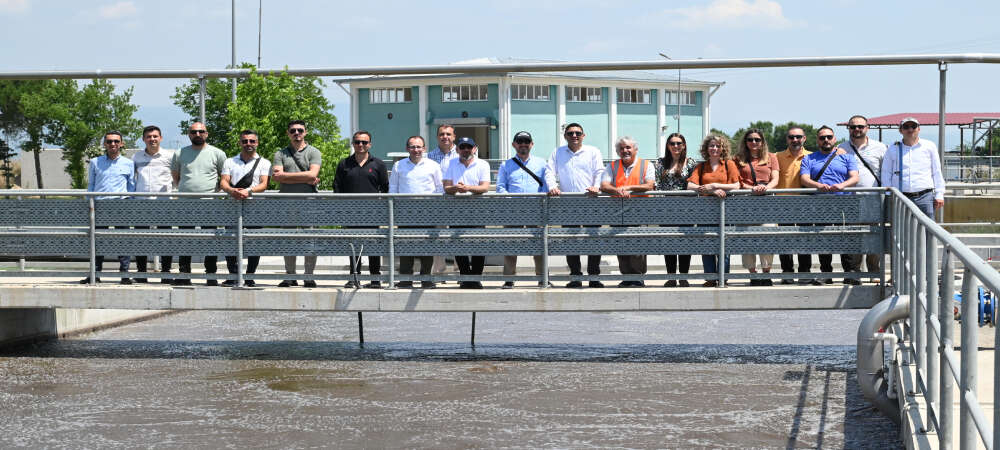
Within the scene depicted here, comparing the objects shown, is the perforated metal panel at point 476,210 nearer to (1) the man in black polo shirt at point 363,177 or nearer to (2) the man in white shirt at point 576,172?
(2) the man in white shirt at point 576,172

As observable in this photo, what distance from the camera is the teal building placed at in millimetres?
65250

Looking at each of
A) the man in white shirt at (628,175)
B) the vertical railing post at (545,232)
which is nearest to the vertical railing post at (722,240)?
the man in white shirt at (628,175)

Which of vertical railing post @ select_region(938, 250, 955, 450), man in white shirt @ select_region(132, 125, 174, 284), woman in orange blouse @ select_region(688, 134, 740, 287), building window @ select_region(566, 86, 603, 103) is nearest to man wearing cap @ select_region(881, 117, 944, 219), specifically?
woman in orange blouse @ select_region(688, 134, 740, 287)

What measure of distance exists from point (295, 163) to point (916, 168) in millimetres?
5825

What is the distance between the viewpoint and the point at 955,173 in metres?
39.2

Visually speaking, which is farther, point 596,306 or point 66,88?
point 66,88

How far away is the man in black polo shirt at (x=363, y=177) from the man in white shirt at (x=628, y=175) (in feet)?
7.13

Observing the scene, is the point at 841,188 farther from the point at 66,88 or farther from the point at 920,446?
the point at 66,88

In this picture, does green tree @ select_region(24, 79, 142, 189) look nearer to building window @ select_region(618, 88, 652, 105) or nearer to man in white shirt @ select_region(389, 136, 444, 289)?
building window @ select_region(618, 88, 652, 105)

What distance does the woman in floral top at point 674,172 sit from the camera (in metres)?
11.6

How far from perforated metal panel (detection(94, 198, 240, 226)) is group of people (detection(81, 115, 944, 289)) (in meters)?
0.22

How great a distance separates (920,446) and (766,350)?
768 cm

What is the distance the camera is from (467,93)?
66.9 meters

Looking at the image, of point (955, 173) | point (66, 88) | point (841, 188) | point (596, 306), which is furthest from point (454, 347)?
point (66, 88)
